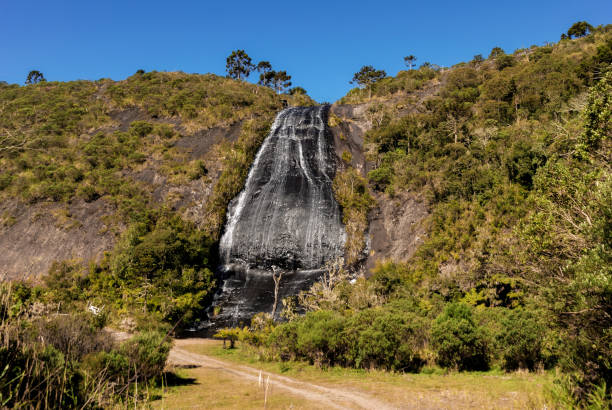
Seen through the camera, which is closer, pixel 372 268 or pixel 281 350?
pixel 281 350

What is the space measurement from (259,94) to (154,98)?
61.2ft

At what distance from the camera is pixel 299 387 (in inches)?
557

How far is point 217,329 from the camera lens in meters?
29.3

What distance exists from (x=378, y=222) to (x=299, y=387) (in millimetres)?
24615

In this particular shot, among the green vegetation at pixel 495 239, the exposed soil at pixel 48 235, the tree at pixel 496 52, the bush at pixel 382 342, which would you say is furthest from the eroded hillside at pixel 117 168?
the tree at pixel 496 52

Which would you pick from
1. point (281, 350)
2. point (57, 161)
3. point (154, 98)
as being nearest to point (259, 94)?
point (154, 98)

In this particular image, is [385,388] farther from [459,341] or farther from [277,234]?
[277,234]

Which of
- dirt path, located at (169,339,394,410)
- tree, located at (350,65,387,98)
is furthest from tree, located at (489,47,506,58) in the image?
dirt path, located at (169,339,394,410)

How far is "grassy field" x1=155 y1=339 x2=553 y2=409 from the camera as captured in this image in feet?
36.8

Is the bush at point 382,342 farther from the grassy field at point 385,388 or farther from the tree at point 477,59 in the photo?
the tree at point 477,59

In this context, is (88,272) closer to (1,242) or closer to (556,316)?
(1,242)

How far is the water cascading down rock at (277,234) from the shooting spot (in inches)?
1264

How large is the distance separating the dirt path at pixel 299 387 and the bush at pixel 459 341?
5865mm

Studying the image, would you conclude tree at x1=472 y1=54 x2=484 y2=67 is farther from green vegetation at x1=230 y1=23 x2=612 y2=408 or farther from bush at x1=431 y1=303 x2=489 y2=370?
bush at x1=431 y1=303 x2=489 y2=370
